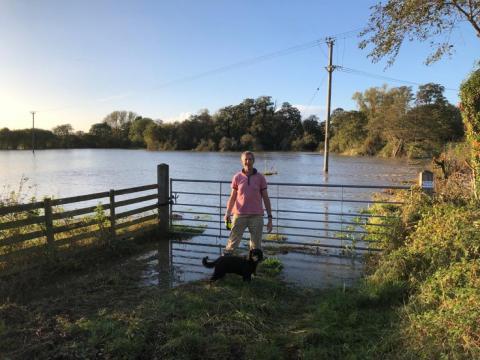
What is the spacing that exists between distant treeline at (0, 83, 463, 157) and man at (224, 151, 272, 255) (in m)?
50.7

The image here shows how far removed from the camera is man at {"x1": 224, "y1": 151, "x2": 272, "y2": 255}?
5.77 metres

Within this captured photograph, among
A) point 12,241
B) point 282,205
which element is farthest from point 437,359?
point 282,205

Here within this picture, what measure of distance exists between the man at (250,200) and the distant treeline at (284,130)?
50731 mm

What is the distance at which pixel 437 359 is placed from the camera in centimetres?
304

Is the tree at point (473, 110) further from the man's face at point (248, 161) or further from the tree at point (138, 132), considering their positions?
the tree at point (138, 132)

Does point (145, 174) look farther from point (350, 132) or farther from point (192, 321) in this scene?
point (350, 132)

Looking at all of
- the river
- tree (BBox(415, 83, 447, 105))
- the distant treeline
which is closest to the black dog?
the river

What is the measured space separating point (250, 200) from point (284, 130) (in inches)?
3867

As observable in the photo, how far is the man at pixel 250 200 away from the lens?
18.9 feet

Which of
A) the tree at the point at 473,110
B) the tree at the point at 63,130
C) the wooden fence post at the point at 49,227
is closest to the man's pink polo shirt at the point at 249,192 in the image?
the wooden fence post at the point at 49,227

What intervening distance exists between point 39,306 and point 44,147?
10570 cm

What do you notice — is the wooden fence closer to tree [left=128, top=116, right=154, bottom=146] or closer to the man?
the man

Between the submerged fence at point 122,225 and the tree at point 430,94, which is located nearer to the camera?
the submerged fence at point 122,225

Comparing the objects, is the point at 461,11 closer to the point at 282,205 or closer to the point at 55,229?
the point at 282,205
